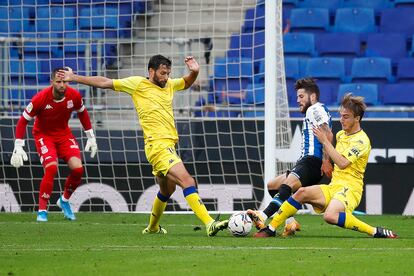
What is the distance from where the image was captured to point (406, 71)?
60.1 feet

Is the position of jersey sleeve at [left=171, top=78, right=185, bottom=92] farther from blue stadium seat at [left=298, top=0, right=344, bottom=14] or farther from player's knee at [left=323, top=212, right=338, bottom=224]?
blue stadium seat at [left=298, top=0, right=344, bottom=14]

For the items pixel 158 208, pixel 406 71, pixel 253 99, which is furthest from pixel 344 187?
pixel 406 71

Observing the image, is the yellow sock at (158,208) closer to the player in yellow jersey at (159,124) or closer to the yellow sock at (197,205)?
the player in yellow jersey at (159,124)

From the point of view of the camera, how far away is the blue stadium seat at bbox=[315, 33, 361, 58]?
62.1 ft

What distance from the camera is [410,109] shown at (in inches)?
585

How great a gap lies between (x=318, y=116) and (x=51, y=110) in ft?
14.2

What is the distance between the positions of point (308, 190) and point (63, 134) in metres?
4.60

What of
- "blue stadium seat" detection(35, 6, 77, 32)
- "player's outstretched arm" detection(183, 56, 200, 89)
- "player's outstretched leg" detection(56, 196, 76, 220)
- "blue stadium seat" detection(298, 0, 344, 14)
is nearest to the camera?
"player's outstretched arm" detection(183, 56, 200, 89)

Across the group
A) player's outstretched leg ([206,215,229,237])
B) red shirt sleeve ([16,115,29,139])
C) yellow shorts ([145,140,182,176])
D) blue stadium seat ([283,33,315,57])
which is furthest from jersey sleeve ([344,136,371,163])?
blue stadium seat ([283,33,315,57])

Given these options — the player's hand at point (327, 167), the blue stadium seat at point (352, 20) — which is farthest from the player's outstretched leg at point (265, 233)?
the blue stadium seat at point (352, 20)

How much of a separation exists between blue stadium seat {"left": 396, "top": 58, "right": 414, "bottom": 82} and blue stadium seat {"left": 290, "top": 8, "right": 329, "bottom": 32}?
5.94 feet

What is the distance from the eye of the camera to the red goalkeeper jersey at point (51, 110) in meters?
13.5

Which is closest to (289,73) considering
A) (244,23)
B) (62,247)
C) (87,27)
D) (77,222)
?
(244,23)

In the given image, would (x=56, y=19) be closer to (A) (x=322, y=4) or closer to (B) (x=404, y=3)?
(A) (x=322, y=4)
